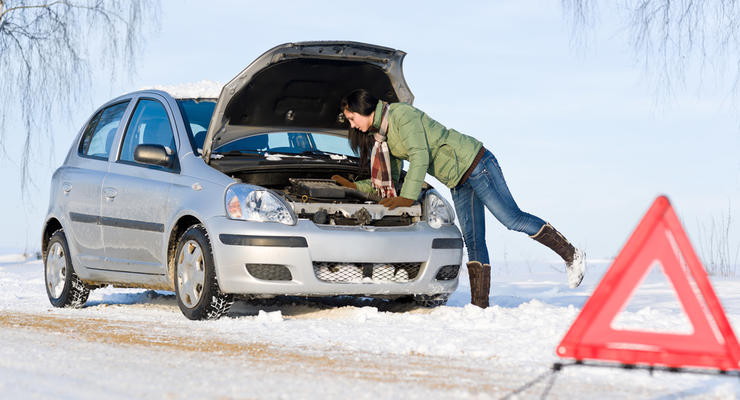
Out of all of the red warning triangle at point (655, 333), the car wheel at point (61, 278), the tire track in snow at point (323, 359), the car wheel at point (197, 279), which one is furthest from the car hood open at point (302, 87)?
the red warning triangle at point (655, 333)

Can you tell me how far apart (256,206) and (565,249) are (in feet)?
9.15

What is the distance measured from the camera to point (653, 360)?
385 cm

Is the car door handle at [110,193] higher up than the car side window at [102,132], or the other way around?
the car side window at [102,132]

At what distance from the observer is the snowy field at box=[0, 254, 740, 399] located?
4094 mm

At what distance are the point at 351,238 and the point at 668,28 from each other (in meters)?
5.08

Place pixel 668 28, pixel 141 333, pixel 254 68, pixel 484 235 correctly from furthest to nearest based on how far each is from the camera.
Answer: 1. pixel 668 28
2. pixel 484 235
3. pixel 254 68
4. pixel 141 333

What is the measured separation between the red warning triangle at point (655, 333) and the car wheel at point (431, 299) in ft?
12.5

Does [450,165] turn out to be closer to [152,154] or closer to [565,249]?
[565,249]

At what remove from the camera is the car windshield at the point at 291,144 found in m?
7.87

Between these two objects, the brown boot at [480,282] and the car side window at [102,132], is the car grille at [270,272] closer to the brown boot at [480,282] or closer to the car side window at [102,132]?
the brown boot at [480,282]

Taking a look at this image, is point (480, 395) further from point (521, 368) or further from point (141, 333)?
point (141, 333)

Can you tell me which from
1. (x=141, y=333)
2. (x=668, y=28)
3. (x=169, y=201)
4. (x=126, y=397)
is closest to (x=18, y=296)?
(x=169, y=201)

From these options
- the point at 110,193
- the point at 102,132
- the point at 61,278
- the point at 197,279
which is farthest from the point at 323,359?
the point at 61,278

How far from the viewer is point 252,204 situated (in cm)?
685
